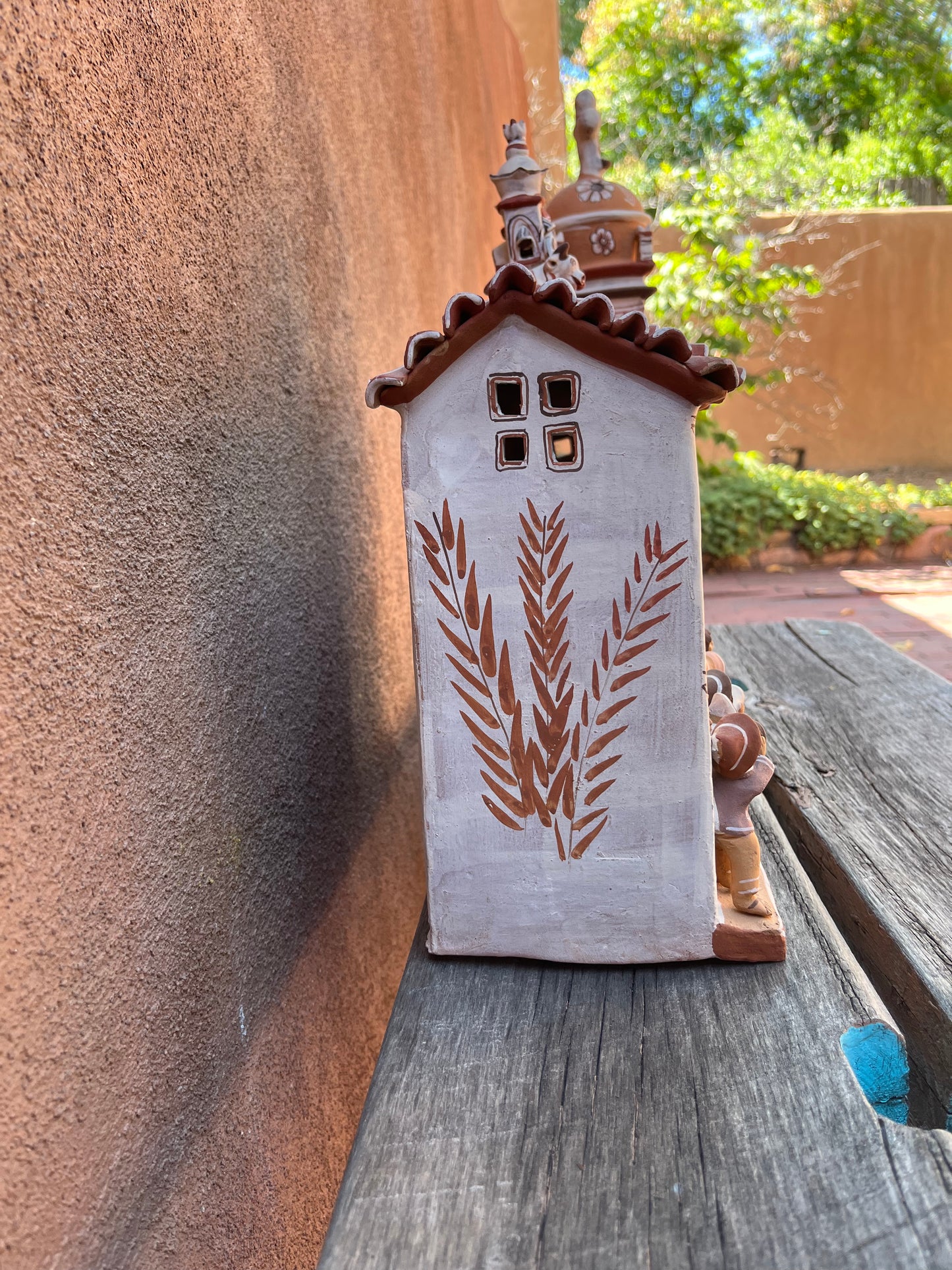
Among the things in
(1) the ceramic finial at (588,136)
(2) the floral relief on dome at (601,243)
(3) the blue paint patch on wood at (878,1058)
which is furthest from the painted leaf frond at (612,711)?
(1) the ceramic finial at (588,136)

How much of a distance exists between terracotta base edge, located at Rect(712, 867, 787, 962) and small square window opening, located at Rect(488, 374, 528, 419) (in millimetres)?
631

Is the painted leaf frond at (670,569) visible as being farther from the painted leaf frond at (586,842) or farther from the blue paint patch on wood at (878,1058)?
the blue paint patch on wood at (878,1058)

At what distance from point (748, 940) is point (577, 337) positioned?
2.38ft

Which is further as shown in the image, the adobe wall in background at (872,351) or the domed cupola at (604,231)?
the adobe wall in background at (872,351)

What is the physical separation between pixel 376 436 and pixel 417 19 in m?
1.37

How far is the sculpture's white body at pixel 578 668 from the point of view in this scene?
3.46ft

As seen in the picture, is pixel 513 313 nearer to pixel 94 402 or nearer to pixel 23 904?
pixel 94 402

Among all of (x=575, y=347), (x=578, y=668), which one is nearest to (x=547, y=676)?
(x=578, y=668)

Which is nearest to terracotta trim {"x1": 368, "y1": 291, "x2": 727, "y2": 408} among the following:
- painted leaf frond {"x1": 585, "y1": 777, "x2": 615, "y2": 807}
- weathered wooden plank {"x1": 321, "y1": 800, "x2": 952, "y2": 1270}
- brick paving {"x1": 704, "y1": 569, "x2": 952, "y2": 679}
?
painted leaf frond {"x1": 585, "y1": 777, "x2": 615, "y2": 807}

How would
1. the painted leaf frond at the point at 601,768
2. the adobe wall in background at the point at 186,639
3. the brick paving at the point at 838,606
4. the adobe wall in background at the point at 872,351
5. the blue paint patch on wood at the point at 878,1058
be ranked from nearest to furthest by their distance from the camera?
the adobe wall in background at the point at 186,639
the blue paint patch on wood at the point at 878,1058
the painted leaf frond at the point at 601,768
the brick paving at the point at 838,606
the adobe wall in background at the point at 872,351

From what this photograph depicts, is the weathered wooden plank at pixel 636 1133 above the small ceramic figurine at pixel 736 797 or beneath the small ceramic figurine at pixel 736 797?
beneath

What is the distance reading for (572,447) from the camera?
107 centimetres

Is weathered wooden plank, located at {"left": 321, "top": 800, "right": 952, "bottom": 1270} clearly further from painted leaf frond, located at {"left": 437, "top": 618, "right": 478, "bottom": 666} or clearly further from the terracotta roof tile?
the terracotta roof tile

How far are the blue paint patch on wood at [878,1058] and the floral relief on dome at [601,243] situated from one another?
112 cm
